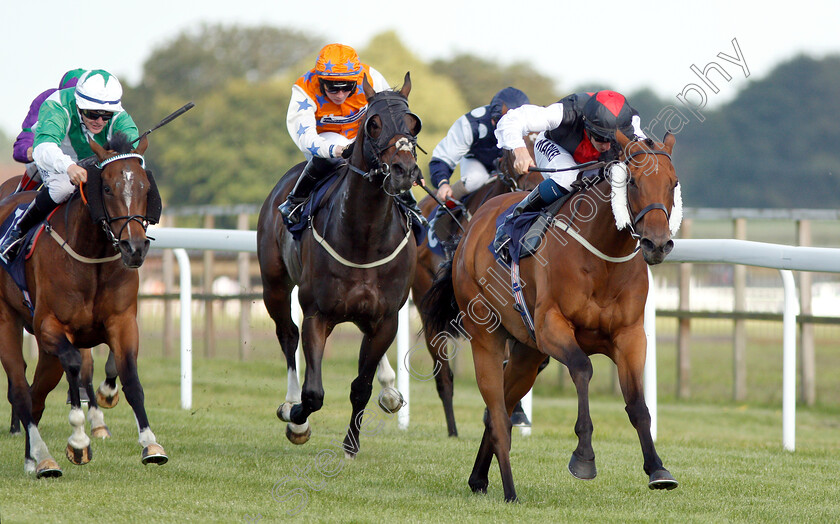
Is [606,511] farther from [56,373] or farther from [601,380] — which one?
[601,380]

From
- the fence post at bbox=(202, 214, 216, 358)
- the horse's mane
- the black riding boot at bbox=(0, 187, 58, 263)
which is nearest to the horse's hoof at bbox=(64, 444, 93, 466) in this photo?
the black riding boot at bbox=(0, 187, 58, 263)

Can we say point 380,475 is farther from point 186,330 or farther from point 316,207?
point 186,330

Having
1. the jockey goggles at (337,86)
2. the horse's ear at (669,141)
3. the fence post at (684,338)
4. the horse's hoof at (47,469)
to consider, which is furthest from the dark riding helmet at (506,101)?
the fence post at (684,338)

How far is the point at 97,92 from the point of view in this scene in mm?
5852

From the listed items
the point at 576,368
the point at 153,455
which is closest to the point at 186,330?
the point at 153,455

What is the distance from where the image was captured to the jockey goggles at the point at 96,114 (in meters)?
5.90

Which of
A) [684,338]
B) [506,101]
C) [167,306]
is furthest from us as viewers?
[167,306]

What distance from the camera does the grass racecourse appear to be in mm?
4660

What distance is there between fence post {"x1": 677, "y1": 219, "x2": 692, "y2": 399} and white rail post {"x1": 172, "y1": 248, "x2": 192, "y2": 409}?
18.7 feet

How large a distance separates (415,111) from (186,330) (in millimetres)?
28126

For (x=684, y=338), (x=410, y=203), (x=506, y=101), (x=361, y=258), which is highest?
(x=506, y=101)

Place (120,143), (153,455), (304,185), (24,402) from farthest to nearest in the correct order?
(304,185), (24,402), (120,143), (153,455)

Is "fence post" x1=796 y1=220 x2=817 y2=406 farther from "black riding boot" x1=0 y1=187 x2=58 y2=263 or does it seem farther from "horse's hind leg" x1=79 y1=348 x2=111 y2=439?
"black riding boot" x1=0 y1=187 x2=58 y2=263

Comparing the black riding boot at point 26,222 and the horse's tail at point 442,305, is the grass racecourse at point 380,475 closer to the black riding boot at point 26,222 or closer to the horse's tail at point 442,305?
the horse's tail at point 442,305
